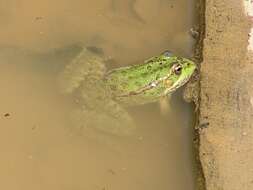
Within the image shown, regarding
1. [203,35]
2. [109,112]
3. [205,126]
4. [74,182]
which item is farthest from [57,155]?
[203,35]

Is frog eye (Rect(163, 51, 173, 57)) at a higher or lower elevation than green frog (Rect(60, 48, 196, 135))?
higher

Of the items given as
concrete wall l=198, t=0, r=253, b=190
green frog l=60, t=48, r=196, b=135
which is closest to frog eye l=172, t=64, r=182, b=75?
green frog l=60, t=48, r=196, b=135

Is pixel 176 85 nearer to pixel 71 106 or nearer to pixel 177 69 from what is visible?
pixel 177 69

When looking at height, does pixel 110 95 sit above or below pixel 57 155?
above

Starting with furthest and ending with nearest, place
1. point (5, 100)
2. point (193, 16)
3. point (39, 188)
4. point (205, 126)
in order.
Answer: point (193, 16) → point (5, 100) → point (39, 188) → point (205, 126)

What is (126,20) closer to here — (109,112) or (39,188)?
→ (109,112)

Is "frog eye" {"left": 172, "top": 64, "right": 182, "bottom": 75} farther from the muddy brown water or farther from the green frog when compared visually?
the muddy brown water

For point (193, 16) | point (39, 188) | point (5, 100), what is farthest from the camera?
point (193, 16)

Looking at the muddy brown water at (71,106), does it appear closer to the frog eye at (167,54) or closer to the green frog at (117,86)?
the green frog at (117,86)
